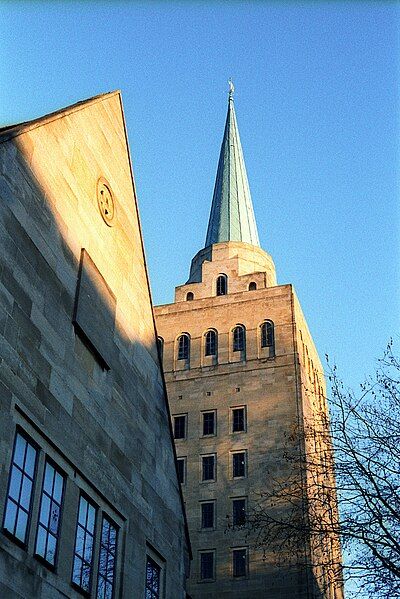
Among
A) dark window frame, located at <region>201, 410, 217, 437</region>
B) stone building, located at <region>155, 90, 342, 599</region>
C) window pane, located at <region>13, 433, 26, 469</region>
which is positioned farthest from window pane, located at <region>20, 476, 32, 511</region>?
dark window frame, located at <region>201, 410, 217, 437</region>

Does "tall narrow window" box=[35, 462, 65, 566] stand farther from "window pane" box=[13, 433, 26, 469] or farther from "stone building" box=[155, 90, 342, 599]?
"stone building" box=[155, 90, 342, 599]

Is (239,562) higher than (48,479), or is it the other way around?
(239,562)

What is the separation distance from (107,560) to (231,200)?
63.8 metres

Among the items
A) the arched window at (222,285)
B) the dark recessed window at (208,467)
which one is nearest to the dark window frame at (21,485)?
the dark recessed window at (208,467)

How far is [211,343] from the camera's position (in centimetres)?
6419

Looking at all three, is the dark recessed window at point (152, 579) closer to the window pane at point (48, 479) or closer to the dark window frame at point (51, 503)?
the dark window frame at point (51, 503)

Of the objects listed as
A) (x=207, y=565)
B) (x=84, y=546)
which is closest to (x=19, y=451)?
(x=84, y=546)

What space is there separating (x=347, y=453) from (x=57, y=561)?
30.1 ft

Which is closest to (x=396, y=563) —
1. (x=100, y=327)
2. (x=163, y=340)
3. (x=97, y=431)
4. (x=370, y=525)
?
(x=370, y=525)

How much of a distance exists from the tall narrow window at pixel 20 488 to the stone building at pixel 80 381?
1.7 inches

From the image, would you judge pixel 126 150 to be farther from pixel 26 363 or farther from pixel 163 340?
pixel 163 340

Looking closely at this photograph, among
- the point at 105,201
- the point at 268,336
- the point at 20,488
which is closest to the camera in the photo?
the point at 20,488

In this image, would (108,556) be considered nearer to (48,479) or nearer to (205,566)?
(48,479)

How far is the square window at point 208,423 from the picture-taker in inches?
2347
